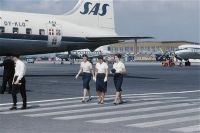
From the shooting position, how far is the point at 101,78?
17469 mm

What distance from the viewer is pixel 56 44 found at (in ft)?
119

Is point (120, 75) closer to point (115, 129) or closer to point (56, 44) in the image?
point (115, 129)

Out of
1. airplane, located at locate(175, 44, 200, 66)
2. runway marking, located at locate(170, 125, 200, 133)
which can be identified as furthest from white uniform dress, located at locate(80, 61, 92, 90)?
airplane, located at locate(175, 44, 200, 66)

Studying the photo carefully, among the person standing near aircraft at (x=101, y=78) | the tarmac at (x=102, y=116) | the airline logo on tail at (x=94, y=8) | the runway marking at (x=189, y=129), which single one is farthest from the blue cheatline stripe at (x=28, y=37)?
the runway marking at (x=189, y=129)

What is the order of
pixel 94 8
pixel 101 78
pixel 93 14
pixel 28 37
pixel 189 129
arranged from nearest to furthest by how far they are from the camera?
pixel 189 129 → pixel 101 78 → pixel 28 37 → pixel 93 14 → pixel 94 8

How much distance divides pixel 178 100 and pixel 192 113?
426cm

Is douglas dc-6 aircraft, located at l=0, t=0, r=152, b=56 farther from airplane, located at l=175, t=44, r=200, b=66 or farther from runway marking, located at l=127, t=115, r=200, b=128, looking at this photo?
airplane, located at l=175, t=44, r=200, b=66

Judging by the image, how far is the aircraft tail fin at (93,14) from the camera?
4000 centimetres

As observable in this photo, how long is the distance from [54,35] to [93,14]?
5.93 m

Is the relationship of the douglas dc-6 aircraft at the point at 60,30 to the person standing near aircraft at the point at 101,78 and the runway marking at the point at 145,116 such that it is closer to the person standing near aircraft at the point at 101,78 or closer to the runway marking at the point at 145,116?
the person standing near aircraft at the point at 101,78

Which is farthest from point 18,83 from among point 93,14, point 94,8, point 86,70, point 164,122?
point 94,8

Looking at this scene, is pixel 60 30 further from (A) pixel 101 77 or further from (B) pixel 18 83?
(B) pixel 18 83

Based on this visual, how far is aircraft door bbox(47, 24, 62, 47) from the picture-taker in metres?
35.7

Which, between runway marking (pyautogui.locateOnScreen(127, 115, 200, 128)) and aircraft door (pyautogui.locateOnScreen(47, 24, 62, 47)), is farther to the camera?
aircraft door (pyautogui.locateOnScreen(47, 24, 62, 47))
